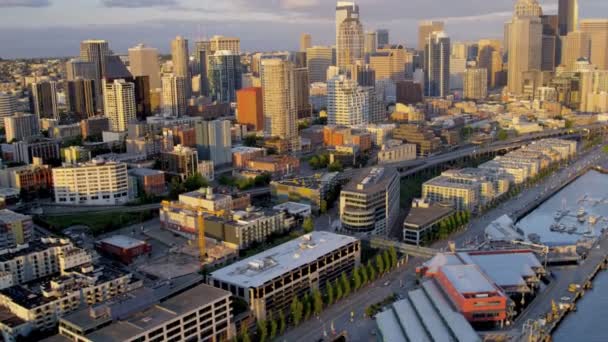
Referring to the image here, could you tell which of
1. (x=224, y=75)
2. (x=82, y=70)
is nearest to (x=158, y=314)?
(x=82, y=70)

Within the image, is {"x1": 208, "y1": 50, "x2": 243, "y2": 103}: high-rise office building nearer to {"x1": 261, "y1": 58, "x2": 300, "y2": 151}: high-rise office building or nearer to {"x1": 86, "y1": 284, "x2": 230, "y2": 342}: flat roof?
{"x1": 261, "y1": 58, "x2": 300, "y2": 151}: high-rise office building

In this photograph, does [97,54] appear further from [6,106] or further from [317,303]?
[317,303]

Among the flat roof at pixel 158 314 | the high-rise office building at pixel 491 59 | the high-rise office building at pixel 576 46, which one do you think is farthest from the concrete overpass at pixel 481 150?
the high-rise office building at pixel 491 59

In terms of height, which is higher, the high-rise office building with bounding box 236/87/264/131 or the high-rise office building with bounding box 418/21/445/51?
the high-rise office building with bounding box 418/21/445/51

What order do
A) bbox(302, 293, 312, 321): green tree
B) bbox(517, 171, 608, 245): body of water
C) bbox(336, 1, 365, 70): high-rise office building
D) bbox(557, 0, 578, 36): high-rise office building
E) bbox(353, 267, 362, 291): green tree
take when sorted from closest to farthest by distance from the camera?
bbox(302, 293, 312, 321): green tree, bbox(353, 267, 362, 291): green tree, bbox(517, 171, 608, 245): body of water, bbox(336, 1, 365, 70): high-rise office building, bbox(557, 0, 578, 36): high-rise office building

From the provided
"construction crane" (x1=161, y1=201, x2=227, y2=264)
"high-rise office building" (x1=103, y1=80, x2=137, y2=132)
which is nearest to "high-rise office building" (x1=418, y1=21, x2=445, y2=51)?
"high-rise office building" (x1=103, y1=80, x2=137, y2=132)

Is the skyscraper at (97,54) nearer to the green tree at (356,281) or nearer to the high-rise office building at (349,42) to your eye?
the high-rise office building at (349,42)

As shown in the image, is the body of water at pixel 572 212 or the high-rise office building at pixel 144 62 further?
the high-rise office building at pixel 144 62
